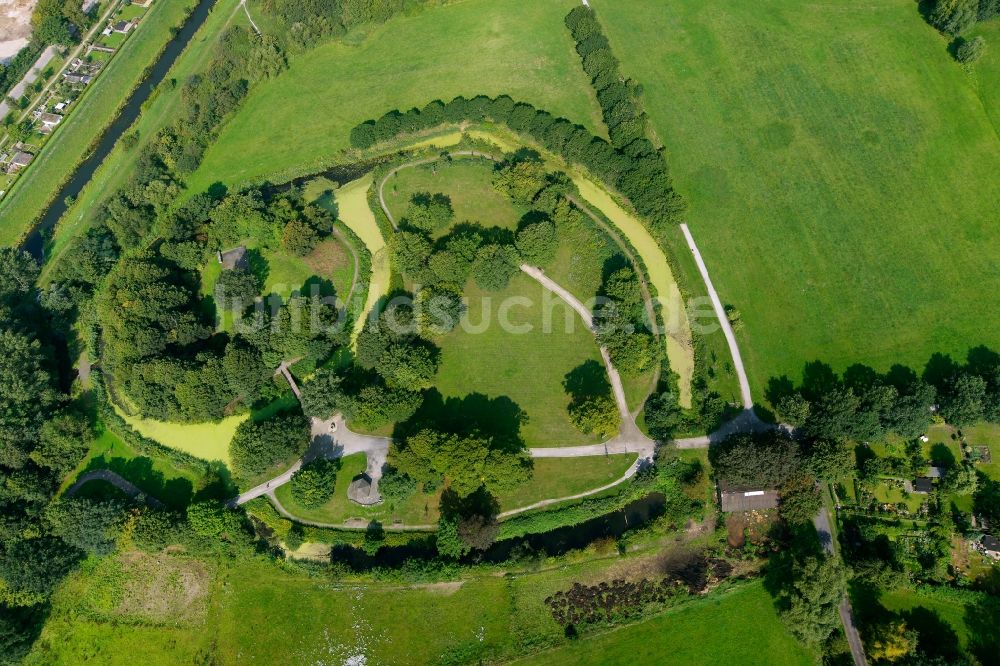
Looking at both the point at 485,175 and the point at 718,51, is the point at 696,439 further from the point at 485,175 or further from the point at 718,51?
the point at 718,51

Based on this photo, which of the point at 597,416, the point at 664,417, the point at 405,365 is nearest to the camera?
the point at 597,416

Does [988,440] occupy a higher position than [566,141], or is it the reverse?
[566,141]

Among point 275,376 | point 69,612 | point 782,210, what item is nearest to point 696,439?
point 782,210

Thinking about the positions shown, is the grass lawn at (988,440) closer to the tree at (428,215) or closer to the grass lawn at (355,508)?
the grass lawn at (355,508)

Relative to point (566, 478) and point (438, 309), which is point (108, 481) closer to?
point (438, 309)

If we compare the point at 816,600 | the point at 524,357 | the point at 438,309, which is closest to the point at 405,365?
the point at 438,309

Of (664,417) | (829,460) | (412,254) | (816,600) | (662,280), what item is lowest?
(816,600)

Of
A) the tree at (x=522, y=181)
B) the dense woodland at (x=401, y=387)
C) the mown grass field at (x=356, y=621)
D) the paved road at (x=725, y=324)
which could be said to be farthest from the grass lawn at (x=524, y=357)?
the mown grass field at (x=356, y=621)

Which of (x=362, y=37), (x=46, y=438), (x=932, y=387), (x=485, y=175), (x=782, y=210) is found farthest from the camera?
(x=362, y=37)
